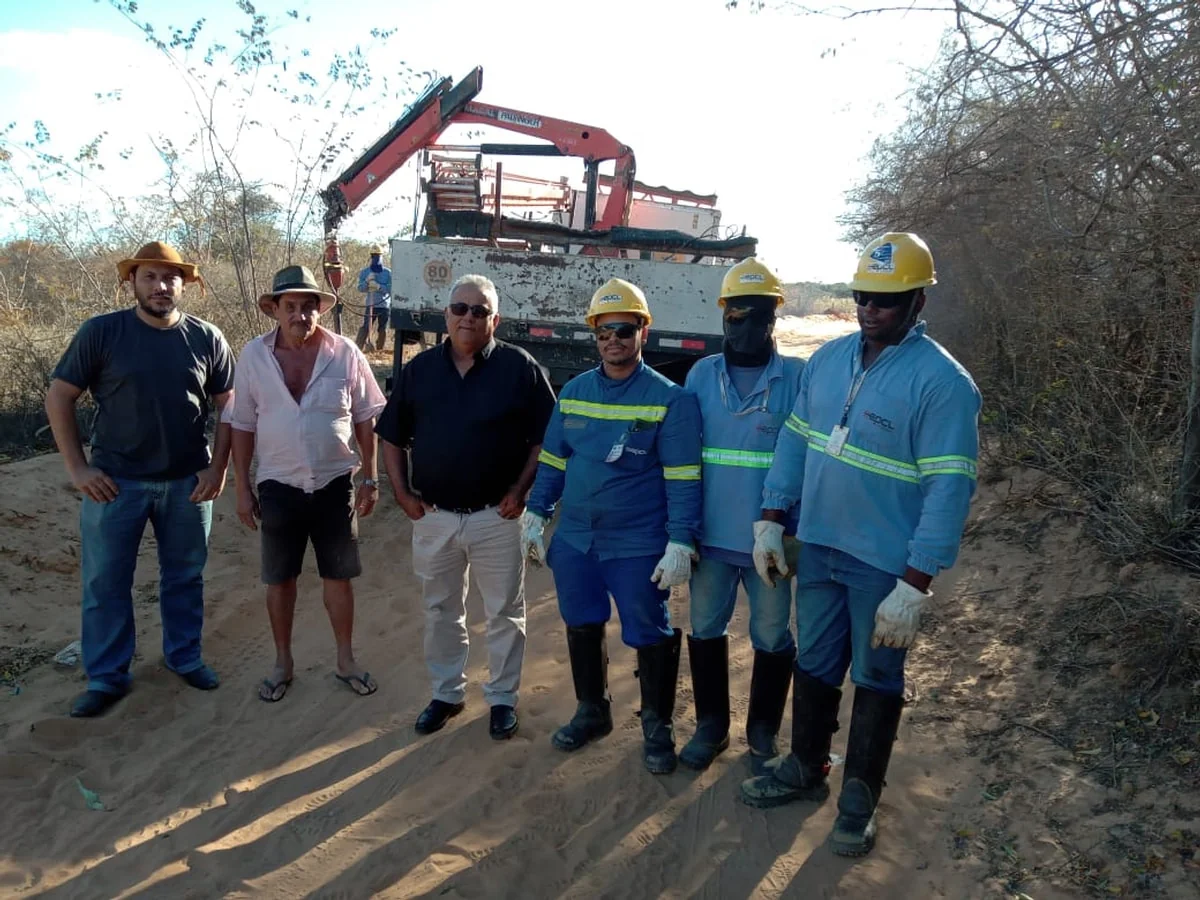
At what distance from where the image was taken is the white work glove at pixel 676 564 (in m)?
3.32

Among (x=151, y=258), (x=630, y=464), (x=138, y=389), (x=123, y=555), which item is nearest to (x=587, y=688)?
(x=630, y=464)

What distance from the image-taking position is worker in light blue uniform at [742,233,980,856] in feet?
9.07

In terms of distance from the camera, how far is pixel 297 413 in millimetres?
4004

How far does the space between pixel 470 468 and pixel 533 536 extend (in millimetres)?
403

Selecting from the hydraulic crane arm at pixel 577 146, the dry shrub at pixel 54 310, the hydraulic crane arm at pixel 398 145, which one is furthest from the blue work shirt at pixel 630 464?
the hydraulic crane arm at pixel 398 145

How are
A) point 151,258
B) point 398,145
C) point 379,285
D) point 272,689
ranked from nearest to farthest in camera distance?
point 151,258
point 272,689
point 398,145
point 379,285

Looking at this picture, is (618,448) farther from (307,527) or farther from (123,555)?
(123,555)

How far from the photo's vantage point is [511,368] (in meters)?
3.79

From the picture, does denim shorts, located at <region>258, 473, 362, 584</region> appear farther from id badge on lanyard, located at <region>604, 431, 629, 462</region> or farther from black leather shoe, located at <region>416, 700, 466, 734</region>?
id badge on lanyard, located at <region>604, 431, 629, 462</region>

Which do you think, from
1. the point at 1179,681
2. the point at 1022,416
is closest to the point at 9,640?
the point at 1179,681

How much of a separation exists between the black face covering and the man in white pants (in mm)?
822

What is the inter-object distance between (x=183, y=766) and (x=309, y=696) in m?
0.71

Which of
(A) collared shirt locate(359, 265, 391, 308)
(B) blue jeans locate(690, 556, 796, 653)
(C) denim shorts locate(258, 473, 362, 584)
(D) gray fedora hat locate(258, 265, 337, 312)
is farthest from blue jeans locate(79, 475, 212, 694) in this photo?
(A) collared shirt locate(359, 265, 391, 308)

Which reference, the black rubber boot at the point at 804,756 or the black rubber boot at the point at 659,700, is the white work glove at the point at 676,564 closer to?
the black rubber boot at the point at 659,700
